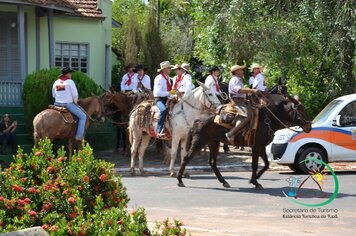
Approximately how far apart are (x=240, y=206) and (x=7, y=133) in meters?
9.70

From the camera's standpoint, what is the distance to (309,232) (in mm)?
11977

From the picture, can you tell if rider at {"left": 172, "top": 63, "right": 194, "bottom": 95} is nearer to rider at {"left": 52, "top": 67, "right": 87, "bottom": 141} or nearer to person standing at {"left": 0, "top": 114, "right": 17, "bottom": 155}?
rider at {"left": 52, "top": 67, "right": 87, "bottom": 141}

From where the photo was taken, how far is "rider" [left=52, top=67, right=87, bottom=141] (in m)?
20.9

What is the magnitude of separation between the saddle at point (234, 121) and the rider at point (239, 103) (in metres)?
0.04

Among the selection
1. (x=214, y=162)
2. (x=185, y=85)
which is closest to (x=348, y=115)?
(x=185, y=85)

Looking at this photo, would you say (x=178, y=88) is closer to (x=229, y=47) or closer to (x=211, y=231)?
(x=229, y=47)

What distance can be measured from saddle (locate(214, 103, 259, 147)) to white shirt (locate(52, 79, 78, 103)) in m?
5.16

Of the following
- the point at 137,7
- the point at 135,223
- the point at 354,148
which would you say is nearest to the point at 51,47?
the point at 354,148

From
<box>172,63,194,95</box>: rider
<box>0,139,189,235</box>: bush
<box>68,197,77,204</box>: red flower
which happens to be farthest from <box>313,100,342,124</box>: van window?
<box>68,197,77,204</box>: red flower

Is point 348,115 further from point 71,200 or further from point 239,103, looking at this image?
point 71,200

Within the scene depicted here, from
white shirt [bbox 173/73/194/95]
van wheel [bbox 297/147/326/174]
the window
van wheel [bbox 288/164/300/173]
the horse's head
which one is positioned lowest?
van wheel [bbox 288/164/300/173]

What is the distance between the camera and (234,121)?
17.0 meters

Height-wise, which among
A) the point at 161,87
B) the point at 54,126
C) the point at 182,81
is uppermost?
the point at 182,81

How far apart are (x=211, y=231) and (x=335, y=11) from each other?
45.0 ft
